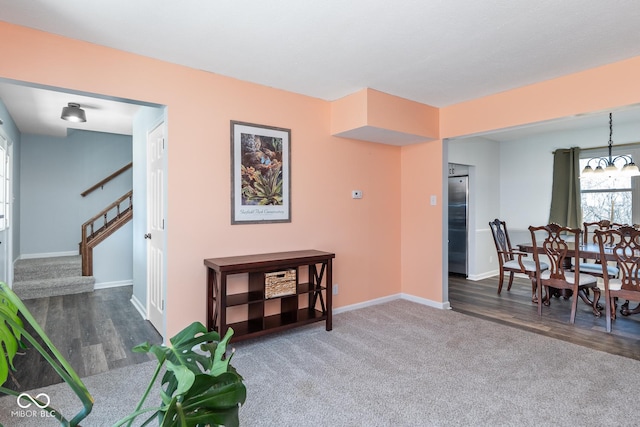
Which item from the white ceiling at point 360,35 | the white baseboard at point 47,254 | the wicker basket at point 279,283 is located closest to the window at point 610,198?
the white ceiling at point 360,35

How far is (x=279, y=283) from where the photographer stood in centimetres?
325

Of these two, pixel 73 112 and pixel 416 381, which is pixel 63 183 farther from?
pixel 416 381

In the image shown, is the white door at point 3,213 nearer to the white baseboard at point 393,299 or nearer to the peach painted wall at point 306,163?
the peach painted wall at point 306,163

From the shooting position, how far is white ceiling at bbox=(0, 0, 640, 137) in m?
2.13

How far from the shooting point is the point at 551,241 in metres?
3.95

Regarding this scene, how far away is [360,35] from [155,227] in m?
2.60

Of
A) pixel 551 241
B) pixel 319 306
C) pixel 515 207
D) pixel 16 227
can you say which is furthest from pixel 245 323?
pixel 515 207

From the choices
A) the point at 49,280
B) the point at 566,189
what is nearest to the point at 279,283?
the point at 49,280

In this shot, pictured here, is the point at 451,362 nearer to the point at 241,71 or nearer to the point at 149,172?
the point at 241,71

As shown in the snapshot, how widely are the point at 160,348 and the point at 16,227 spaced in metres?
6.27

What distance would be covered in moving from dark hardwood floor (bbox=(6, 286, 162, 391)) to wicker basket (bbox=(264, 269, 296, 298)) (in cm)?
110

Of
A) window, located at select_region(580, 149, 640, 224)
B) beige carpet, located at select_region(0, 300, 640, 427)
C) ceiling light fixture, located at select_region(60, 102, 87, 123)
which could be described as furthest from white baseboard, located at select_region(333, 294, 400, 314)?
ceiling light fixture, located at select_region(60, 102, 87, 123)

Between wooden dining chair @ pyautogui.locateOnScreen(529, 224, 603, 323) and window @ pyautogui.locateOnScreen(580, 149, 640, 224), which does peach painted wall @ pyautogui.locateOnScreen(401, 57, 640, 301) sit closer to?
wooden dining chair @ pyautogui.locateOnScreen(529, 224, 603, 323)

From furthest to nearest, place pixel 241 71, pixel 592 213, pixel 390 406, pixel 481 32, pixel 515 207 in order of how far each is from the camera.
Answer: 1. pixel 515 207
2. pixel 592 213
3. pixel 241 71
4. pixel 481 32
5. pixel 390 406
